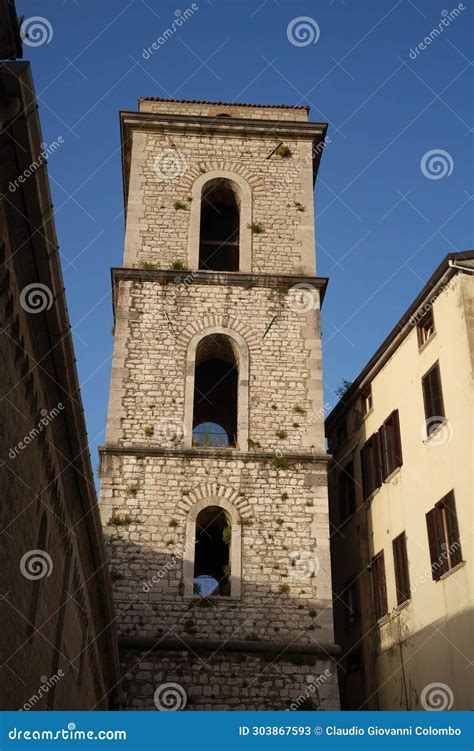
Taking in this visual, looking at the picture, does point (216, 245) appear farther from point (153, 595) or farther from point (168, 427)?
point (153, 595)

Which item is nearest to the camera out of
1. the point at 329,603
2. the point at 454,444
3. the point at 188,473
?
the point at 454,444

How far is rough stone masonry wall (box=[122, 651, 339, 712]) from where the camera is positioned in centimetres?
1802

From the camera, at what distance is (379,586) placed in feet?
71.1

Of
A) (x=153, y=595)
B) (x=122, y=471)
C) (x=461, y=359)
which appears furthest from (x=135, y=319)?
(x=461, y=359)

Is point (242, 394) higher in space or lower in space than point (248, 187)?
lower

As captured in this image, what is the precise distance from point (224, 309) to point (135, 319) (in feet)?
7.20

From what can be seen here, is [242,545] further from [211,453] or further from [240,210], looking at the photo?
[240,210]

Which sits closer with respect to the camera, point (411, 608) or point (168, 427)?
point (411, 608)

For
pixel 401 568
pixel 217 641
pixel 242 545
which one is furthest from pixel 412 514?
pixel 217 641

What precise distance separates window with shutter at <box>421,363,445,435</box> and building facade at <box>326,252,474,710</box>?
0.03 m

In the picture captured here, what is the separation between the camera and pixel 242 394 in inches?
848

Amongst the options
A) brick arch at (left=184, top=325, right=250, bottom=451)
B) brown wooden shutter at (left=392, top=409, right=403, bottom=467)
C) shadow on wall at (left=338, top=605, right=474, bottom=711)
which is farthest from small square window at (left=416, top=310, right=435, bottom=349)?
shadow on wall at (left=338, top=605, right=474, bottom=711)

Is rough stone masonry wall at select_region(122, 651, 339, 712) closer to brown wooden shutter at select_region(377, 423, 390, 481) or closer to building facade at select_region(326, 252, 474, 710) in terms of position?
building facade at select_region(326, 252, 474, 710)

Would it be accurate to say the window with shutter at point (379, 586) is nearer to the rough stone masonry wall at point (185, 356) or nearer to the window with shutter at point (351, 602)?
the window with shutter at point (351, 602)
